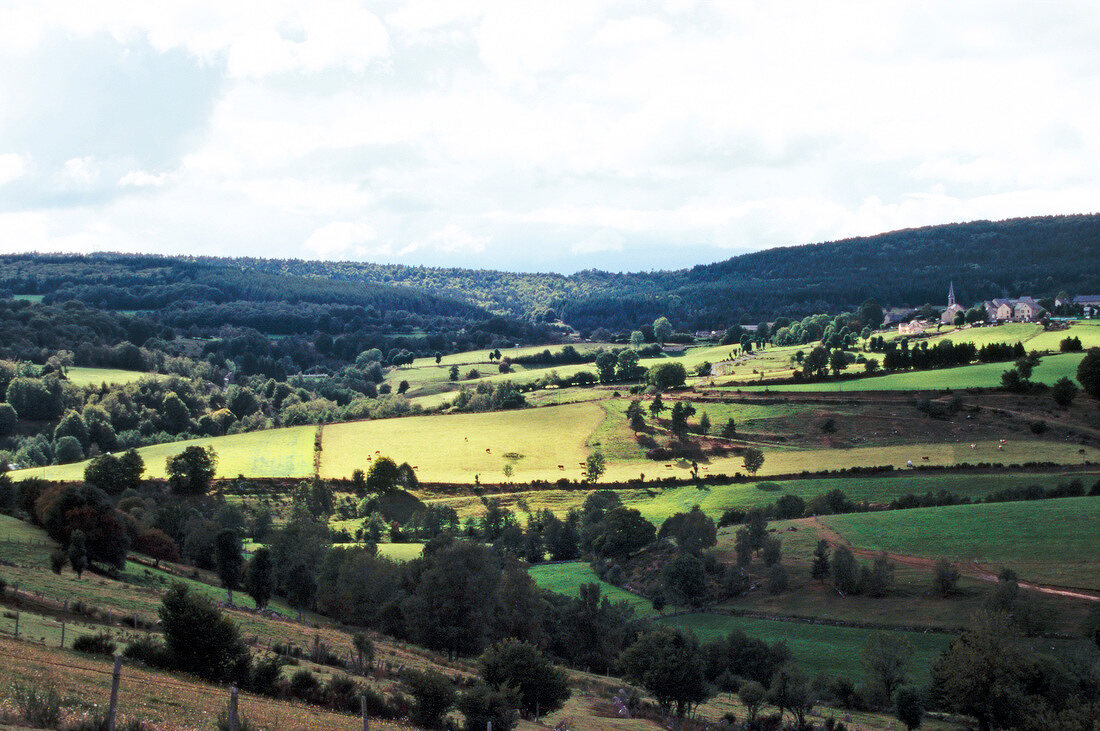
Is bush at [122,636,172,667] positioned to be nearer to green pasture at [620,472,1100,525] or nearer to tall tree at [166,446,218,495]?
green pasture at [620,472,1100,525]

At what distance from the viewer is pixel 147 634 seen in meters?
30.6

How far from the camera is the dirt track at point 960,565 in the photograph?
49344mm

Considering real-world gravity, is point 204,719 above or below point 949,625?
above

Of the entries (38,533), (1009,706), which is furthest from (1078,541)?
(38,533)

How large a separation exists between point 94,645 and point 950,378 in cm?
9957

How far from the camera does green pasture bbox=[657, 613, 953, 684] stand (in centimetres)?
4528

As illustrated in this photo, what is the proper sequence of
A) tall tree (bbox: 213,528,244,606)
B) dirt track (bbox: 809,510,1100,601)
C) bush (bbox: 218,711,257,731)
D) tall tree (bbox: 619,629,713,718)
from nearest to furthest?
bush (bbox: 218,711,257,731) < tall tree (bbox: 619,629,713,718) < dirt track (bbox: 809,510,1100,601) < tall tree (bbox: 213,528,244,606)

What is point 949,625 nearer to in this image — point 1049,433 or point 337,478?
point 1049,433

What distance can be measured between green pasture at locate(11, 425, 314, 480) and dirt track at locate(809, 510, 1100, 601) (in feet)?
168

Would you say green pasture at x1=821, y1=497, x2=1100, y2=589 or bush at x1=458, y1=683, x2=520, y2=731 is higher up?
bush at x1=458, y1=683, x2=520, y2=731

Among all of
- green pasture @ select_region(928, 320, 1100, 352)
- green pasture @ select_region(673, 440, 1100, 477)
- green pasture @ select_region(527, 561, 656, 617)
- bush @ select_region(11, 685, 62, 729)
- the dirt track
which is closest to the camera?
bush @ select_region(11, 685, 62, 729)

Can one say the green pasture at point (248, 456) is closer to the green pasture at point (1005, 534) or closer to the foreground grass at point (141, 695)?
the green pasture at point (1005, 534)

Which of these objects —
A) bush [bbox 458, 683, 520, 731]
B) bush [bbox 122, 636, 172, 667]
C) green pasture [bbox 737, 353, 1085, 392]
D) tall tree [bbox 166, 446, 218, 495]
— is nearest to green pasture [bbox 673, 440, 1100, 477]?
green pasture [bbox 737, 353, 1085, 392]

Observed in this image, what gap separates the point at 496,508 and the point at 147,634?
50804 millimetres
